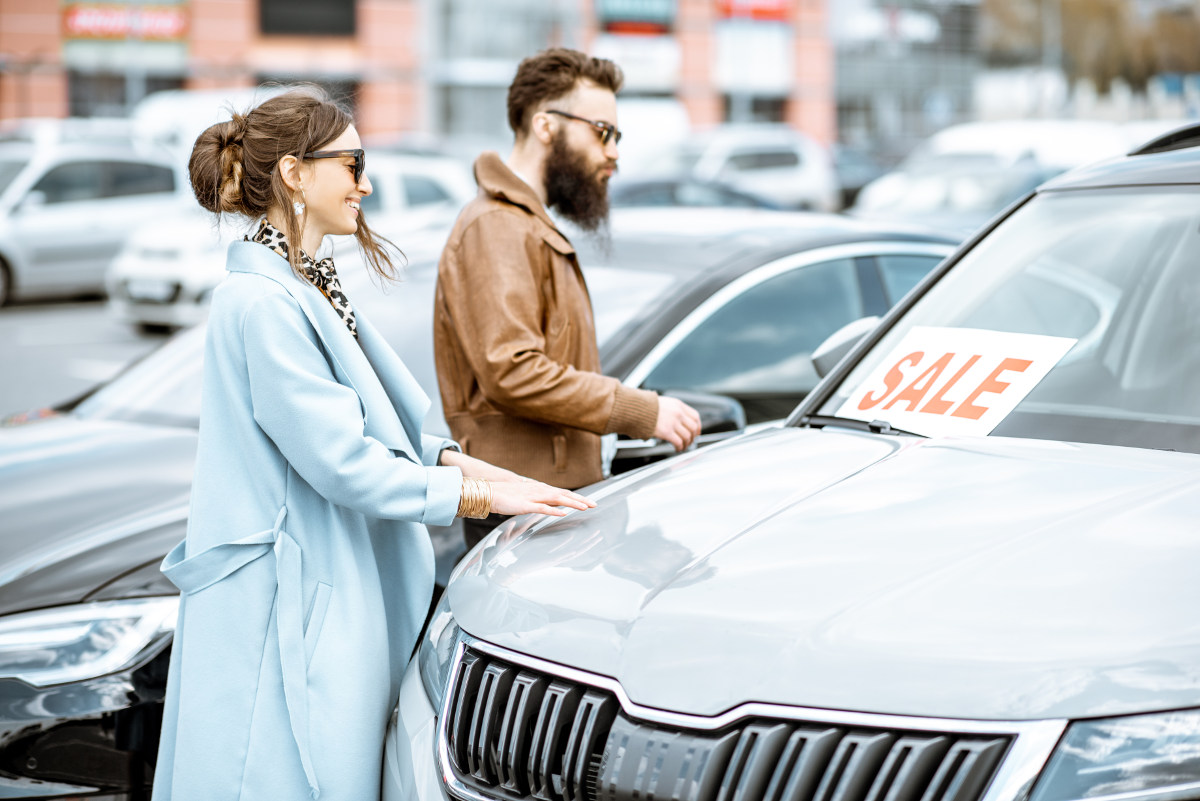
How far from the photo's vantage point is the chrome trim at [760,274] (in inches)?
147

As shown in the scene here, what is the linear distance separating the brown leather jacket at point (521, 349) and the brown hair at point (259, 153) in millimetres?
795

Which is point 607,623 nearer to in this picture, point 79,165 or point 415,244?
point 415,244

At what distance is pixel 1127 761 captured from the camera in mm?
1642

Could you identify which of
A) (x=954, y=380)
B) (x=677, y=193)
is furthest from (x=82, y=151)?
(x=954, y=380)

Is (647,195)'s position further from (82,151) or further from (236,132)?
(236,132)

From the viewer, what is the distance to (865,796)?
5.50 feet

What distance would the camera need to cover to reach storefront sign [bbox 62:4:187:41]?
1420 inches

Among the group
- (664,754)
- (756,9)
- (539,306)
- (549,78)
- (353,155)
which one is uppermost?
(756,9)

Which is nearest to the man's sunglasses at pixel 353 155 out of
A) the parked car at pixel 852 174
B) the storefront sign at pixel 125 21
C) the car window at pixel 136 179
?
the car window at pixel 136 179

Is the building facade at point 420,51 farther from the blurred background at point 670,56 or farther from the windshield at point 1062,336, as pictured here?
the windshield at point 1062,336

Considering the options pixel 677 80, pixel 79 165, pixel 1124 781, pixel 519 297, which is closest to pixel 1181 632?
pixel 1124 781

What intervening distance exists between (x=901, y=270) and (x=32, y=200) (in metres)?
13.6

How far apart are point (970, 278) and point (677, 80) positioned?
43.0 meters

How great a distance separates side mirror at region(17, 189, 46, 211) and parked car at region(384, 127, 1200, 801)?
14494 millimetres
